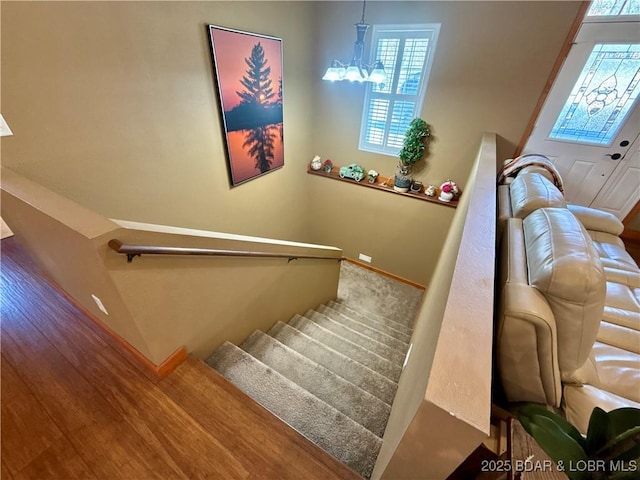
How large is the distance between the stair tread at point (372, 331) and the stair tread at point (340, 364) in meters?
0.71

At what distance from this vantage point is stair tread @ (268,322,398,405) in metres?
1.73

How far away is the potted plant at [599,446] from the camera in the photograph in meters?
0.60

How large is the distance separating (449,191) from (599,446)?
2.77 metres

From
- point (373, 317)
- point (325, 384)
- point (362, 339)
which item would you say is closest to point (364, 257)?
point (373, 317)

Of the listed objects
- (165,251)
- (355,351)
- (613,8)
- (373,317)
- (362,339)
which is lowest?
(373,317)

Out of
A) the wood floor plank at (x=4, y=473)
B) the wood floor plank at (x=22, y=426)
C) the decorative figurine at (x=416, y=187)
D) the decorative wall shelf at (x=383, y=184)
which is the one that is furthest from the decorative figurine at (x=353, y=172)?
the wood floor plank at (x=4, y=473)

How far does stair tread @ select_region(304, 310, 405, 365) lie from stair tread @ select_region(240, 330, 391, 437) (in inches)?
28.2

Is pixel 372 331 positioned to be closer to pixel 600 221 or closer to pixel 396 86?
pixel 600 221

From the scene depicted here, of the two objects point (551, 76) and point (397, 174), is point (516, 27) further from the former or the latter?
point (397, 174)

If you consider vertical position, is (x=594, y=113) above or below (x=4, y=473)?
above

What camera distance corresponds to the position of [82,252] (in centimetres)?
98

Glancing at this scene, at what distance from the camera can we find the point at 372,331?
8.73 feet

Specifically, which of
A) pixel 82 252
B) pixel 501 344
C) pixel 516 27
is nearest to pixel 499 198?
pixel 501 344

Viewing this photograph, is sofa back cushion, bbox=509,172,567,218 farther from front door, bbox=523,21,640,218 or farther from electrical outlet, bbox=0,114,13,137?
electrical outlet, bbox=0,114,13,137
